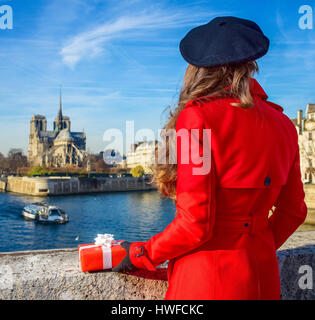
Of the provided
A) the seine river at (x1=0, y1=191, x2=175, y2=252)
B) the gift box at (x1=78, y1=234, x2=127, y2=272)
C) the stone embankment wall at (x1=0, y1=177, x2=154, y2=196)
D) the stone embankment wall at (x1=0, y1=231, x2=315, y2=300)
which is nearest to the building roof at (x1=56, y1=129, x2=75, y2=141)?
the stone embankment wall at (x1=0, y1=177, x2=154, y2=196)

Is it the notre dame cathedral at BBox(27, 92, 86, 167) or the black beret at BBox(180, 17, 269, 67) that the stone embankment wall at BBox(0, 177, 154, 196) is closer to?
the notre dame cathedral at BBox(27, 92, 86, 167)

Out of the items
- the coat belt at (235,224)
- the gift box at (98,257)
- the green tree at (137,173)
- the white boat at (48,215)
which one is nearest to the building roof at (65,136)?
the green tree at (137,173)

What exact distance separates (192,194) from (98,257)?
841 millimetres

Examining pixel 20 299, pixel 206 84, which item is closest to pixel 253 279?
pixel 206 84

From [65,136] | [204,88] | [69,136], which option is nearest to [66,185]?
[204,88]

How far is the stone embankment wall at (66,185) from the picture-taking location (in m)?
50.8

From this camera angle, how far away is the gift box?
6.21 ft

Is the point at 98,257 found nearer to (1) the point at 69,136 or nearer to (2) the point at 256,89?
(2) the point at 256,89

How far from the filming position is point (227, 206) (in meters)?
1.36

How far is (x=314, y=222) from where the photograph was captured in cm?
2347

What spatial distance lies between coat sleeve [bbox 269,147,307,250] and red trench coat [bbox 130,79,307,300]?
0.62 feet

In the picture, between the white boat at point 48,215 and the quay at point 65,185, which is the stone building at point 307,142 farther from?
the quay at point 65,185
